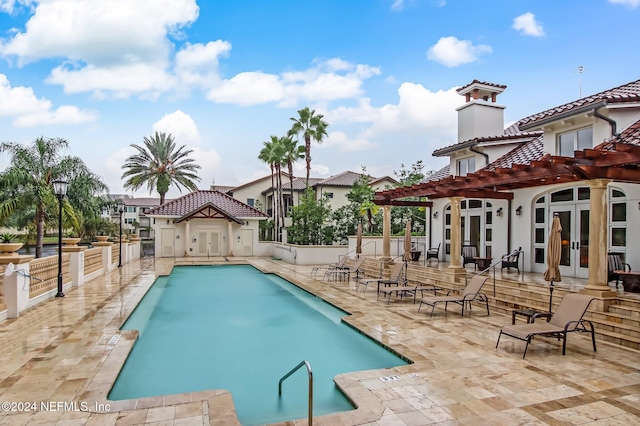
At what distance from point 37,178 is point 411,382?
21631 mm

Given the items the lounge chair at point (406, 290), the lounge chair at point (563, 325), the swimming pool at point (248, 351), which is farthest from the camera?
the lounge chair at point (406, 290)

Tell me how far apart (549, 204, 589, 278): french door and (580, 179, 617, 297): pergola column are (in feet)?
11.5

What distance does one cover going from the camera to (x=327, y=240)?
2766 centimetres

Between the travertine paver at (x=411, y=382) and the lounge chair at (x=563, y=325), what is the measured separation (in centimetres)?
33

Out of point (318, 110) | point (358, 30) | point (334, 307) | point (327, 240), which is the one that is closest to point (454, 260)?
point (334, 307)

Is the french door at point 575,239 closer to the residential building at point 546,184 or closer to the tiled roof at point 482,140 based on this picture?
the residential building at point 546,184

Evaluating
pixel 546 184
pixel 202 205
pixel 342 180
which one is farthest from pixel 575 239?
pixel 342 180

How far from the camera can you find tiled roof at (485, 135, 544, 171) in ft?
45.8

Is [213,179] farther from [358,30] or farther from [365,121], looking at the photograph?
[358,30]

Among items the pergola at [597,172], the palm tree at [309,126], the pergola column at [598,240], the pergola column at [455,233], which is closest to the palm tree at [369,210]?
the palm tree at [309,126]

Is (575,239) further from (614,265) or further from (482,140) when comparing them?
(482,140)

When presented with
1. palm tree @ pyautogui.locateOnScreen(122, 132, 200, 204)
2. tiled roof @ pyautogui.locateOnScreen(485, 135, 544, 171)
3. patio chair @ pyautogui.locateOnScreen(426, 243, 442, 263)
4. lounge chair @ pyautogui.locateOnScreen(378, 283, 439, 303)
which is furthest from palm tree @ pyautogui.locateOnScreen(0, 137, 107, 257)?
tiled roof @ pyautogui.locateOnScreen(485, 135, 544, 171)

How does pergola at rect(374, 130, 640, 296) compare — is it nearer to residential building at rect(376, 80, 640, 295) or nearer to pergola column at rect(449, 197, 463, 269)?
residential building at rect(376, 80, 640, 295)

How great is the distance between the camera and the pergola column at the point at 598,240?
329 inches
